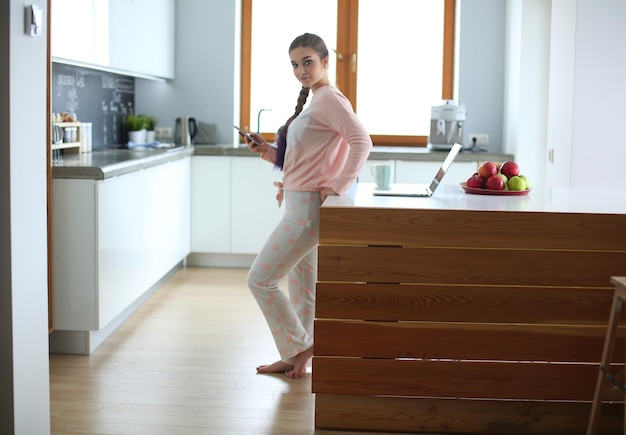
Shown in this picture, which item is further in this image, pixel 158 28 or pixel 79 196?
pixel 158 28

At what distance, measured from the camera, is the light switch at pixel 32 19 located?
7.73 feet

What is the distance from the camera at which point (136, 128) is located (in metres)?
5.92

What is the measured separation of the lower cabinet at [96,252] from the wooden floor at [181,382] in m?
0.15

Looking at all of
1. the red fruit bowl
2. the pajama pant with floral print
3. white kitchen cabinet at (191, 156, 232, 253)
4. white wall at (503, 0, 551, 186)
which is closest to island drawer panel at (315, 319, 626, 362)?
the pajama pant with floral print

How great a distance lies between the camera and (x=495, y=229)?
288 centimetres

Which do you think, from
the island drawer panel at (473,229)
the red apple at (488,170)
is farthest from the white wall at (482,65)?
the island drawer panel at (473,229)

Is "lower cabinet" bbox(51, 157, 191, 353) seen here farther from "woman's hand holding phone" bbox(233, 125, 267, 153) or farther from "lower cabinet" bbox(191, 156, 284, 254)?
"lower cabinet" bbox(191, 156, 284, 254)

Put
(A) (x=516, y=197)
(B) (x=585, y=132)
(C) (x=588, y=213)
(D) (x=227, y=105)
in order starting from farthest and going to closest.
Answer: (D) (x=227, y=105)
(B) (x=585, y=132)
(A) (x=516, y=197)
(C) (x=588, y=213)

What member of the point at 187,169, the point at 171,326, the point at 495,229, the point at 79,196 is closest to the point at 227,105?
the point at 187,169

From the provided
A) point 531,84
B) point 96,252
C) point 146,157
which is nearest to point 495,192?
point 96,252

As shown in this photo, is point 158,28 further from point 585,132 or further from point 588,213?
point 588,213

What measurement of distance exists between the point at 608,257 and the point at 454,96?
3.60 meters

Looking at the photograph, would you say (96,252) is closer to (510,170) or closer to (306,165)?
(306,165)

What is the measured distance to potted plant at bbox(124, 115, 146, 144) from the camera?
19.1ft
